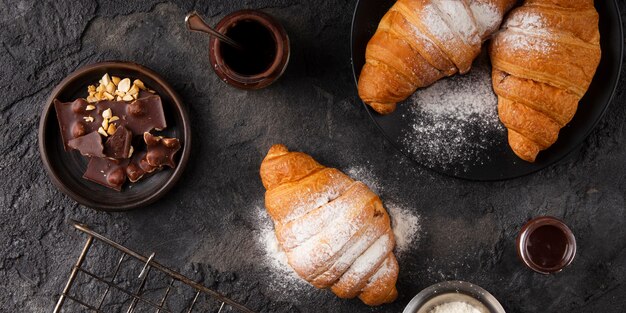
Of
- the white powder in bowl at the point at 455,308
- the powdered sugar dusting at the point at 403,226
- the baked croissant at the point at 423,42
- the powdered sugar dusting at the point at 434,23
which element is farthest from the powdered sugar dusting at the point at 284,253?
the powdered sugar dusting at the point at 434,23

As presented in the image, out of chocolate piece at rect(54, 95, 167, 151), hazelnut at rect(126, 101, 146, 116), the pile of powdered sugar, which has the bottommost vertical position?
chocolate piece at rect(54, 95, 167, 151)

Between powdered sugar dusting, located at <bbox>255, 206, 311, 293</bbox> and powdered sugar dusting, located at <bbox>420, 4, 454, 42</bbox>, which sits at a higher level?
powdered sugar dusting, located at <bbox>420, 4, 454, 42</bbox>

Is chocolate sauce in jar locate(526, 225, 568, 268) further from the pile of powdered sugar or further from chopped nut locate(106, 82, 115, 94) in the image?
chopped nut locate(106, 82, 115, 94)

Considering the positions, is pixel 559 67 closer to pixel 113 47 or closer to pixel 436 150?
pixel 436 150

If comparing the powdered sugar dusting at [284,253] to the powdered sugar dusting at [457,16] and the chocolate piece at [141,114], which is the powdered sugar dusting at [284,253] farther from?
the powdered sugar dusting at [457,16]

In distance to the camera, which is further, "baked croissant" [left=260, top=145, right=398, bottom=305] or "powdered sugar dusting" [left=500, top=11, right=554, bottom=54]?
"baked croissant" [left=260, top=145, right=398, bottom=305]

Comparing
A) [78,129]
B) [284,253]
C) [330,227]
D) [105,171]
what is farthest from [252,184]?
[78,129]

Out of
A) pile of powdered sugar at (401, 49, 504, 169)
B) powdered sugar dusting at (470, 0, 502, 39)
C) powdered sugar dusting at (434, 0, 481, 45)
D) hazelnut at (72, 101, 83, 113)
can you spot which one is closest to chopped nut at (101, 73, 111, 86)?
hazelnut at (72, 101, 83, 113)

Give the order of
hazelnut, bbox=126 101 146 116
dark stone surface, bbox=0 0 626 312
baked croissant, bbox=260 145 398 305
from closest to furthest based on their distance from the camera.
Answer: baked croissant, bbox=260 145 398 305
hazelnut, bbox=126 101 146 116
dark stone surface, bbox=0 0 626 312
